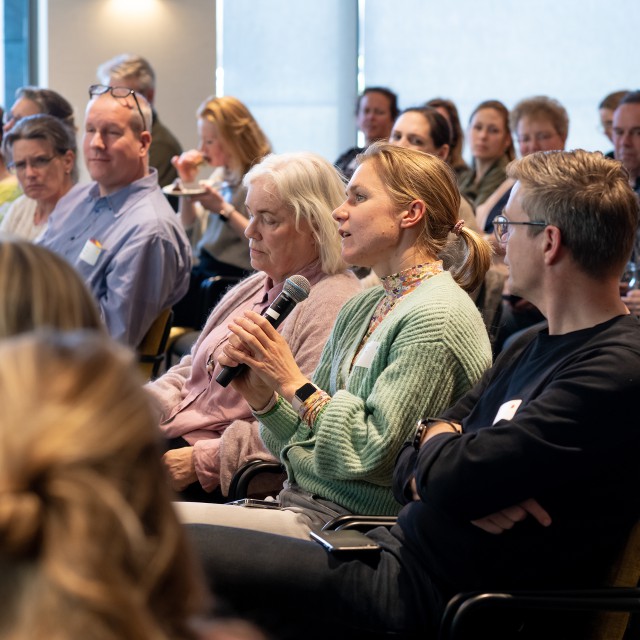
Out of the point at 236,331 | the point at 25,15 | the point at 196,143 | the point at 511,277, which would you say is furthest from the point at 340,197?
the point at 25,15

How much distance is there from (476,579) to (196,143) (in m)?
6.56

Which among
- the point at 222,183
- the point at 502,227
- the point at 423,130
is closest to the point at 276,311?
the point at 502,227

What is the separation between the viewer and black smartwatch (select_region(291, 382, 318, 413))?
2.23 m

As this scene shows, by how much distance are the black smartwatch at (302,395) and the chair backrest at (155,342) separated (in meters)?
1.49

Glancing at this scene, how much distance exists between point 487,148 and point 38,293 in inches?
188

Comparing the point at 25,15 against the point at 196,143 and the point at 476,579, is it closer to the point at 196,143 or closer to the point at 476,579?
the point at 196,143

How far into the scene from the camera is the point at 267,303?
2.92 metres

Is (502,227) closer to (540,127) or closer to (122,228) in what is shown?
(122,228)

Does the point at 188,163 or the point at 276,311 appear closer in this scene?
the point at 276,311

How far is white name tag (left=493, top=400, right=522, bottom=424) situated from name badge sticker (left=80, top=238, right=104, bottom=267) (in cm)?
224

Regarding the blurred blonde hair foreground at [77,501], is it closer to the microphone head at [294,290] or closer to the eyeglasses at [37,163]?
the microphone head at [294,290]

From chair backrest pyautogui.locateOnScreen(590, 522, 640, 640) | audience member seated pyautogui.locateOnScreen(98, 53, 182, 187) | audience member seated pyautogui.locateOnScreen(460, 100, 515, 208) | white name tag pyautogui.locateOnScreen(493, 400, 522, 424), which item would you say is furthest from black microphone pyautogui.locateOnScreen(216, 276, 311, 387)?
audience member seated pyautogui.locateOnScreen(98, 53, 182, 187)

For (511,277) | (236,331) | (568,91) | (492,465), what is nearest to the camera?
(492,465)

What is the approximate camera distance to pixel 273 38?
8.08 meters
